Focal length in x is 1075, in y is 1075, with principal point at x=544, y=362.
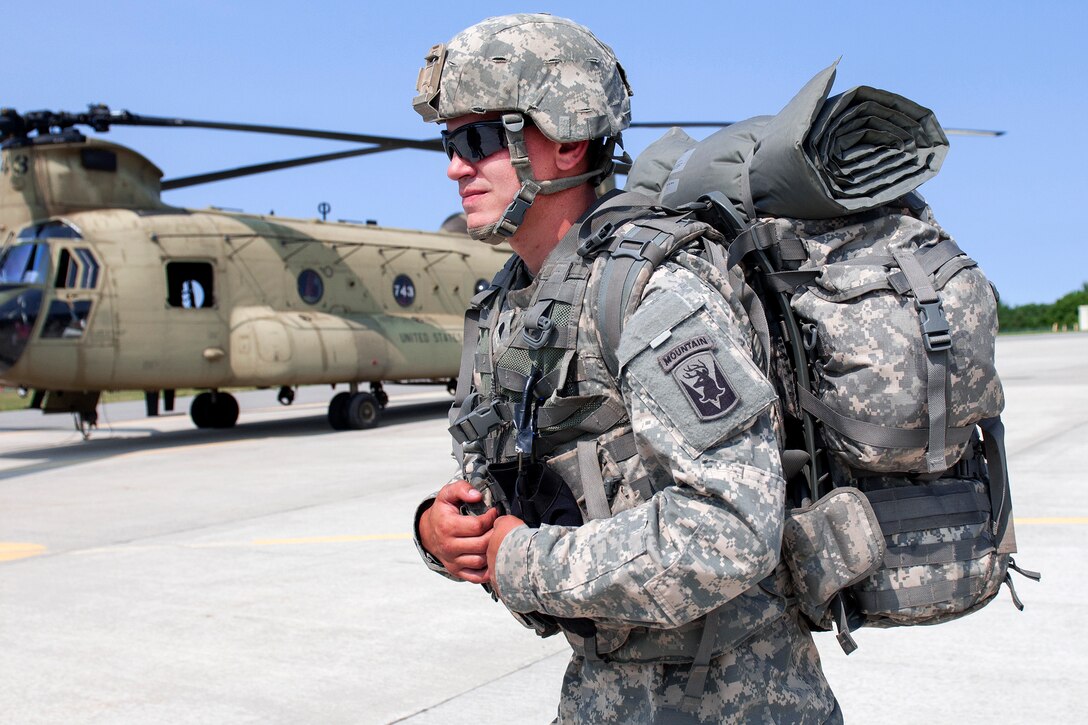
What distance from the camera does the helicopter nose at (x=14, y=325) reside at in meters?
12.6

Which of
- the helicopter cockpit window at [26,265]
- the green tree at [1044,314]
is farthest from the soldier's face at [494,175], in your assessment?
the green tree at [1044,314]

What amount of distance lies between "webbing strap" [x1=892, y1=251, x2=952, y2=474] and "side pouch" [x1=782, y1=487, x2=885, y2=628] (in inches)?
6.0

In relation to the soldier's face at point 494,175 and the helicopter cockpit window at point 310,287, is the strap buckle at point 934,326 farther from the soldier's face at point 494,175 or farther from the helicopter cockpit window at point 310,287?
the helicopter cockpit window at point 310,287

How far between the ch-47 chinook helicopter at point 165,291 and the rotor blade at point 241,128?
0.02 metres

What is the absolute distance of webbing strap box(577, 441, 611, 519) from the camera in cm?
176

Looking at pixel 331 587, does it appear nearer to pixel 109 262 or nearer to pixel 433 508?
pixel 433 508

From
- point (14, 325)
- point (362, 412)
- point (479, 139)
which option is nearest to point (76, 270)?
point (14, 325)

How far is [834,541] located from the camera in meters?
1.80

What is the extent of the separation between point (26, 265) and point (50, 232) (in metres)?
0.51

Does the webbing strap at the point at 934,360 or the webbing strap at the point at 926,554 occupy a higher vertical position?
the webbing strap at the point at 934,360

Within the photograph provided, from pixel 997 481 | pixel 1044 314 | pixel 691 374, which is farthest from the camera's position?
pixel 1044 314

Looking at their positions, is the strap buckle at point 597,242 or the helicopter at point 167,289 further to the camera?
the helicopter at point 167,289

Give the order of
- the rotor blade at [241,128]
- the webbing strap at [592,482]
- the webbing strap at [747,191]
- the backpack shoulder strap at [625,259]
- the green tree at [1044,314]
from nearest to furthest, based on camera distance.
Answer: the backpack shoulder strap at [625,259]
the webbing strap at [592,482]
the webbing strap at [747,191]
the rotor blade at [241,128]
the green tree at [1044,314]

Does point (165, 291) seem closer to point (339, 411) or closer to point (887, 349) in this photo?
point (339, 411)
